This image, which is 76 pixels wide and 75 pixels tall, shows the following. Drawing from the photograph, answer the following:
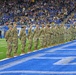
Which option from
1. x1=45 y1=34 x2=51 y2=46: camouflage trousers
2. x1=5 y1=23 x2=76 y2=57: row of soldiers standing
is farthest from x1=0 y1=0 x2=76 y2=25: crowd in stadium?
x1=45 y1=34 x2=51 y2=46: camouflage trousers

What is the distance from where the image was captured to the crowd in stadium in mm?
41312

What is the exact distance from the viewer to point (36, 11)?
144 feet

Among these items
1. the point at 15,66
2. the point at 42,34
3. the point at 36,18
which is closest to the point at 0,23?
the point at 36,18

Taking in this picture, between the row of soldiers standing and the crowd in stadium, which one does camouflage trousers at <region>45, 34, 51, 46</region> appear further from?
the crowd in stadium

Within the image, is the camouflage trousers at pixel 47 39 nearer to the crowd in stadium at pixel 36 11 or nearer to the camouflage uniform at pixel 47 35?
the camouflage uniform at pixel 47 35

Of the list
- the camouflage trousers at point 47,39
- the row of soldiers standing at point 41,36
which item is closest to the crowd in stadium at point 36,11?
the row of soldiers standing at point 41,36

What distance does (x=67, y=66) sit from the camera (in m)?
13.6

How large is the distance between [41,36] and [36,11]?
19.2 m

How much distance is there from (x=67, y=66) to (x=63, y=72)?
1680 millimetres

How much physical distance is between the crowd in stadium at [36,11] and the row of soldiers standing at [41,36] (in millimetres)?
6214

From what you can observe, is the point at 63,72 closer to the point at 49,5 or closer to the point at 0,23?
the point at 0,23

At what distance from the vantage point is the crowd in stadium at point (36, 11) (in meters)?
41.3

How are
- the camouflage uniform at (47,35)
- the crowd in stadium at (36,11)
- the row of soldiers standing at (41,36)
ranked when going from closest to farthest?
the row of soldiers standing at (41,36), the camouflage uniform at (47,35), the crowd in stadium at (36,11)

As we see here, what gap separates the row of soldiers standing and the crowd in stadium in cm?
621
